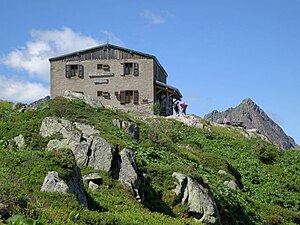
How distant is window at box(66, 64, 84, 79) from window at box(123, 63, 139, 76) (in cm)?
470

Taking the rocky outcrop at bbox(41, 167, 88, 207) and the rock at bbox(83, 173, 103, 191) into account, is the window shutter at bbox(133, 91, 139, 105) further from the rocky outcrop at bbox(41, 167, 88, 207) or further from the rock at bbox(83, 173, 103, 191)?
the rocky outcrop at bbox(41, 167, 88, 207)

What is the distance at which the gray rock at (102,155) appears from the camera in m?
21.5

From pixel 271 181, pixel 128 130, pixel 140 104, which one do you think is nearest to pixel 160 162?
pixel 128 130

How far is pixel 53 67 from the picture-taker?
6184 centimetres

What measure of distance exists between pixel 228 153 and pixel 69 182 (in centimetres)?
3074

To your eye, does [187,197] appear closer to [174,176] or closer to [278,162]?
[174,176]

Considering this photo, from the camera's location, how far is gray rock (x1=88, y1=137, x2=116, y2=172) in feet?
70.4

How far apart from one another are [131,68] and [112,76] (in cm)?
221

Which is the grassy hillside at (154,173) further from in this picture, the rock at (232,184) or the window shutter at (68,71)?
the window shutter at (68,71)

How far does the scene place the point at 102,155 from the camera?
2188cm

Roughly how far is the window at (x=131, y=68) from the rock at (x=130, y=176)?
3805 centimetres

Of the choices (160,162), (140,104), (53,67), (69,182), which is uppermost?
(53,67)

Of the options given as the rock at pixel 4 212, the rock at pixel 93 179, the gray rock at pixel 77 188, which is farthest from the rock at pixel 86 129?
the rock at pixel 4 212

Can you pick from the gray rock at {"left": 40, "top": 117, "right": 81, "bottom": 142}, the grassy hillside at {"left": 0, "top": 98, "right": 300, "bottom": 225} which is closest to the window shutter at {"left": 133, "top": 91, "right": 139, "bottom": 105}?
the grassy hillside at {"left": 0, "top": 98, "right": 300, "bottom": 225}
